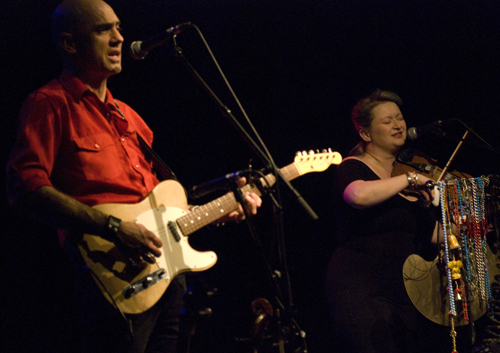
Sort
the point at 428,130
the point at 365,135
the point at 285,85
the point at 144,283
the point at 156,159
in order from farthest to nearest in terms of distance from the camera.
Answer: the point at 285,85 → the point at 365,135 → the point at 428,130 → the point at 156,159 → the point at 144,283

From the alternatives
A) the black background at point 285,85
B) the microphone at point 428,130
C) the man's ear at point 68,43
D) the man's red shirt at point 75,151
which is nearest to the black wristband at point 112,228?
the man's red shirt at point 75,151

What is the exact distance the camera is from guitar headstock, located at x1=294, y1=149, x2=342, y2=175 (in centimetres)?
283

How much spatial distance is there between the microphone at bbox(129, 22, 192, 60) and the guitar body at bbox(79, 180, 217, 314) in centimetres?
69

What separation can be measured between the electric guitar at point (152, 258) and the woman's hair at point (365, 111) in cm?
108

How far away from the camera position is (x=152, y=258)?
6.97 ft

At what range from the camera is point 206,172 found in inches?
146

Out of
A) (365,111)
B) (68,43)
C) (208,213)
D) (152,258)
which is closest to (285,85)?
(365,111)

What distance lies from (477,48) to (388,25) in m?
0.92

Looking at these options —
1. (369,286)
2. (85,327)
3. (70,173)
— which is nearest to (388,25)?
(369,286)

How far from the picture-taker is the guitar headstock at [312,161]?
111 inches

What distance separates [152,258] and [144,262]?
45 mm

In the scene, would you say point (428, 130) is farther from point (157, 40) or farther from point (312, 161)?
point (157, 40)

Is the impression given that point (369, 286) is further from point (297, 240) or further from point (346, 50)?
point (346, 50)

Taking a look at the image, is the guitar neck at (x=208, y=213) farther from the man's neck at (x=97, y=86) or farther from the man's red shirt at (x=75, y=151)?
the man's neck at (x=97, y=86)
